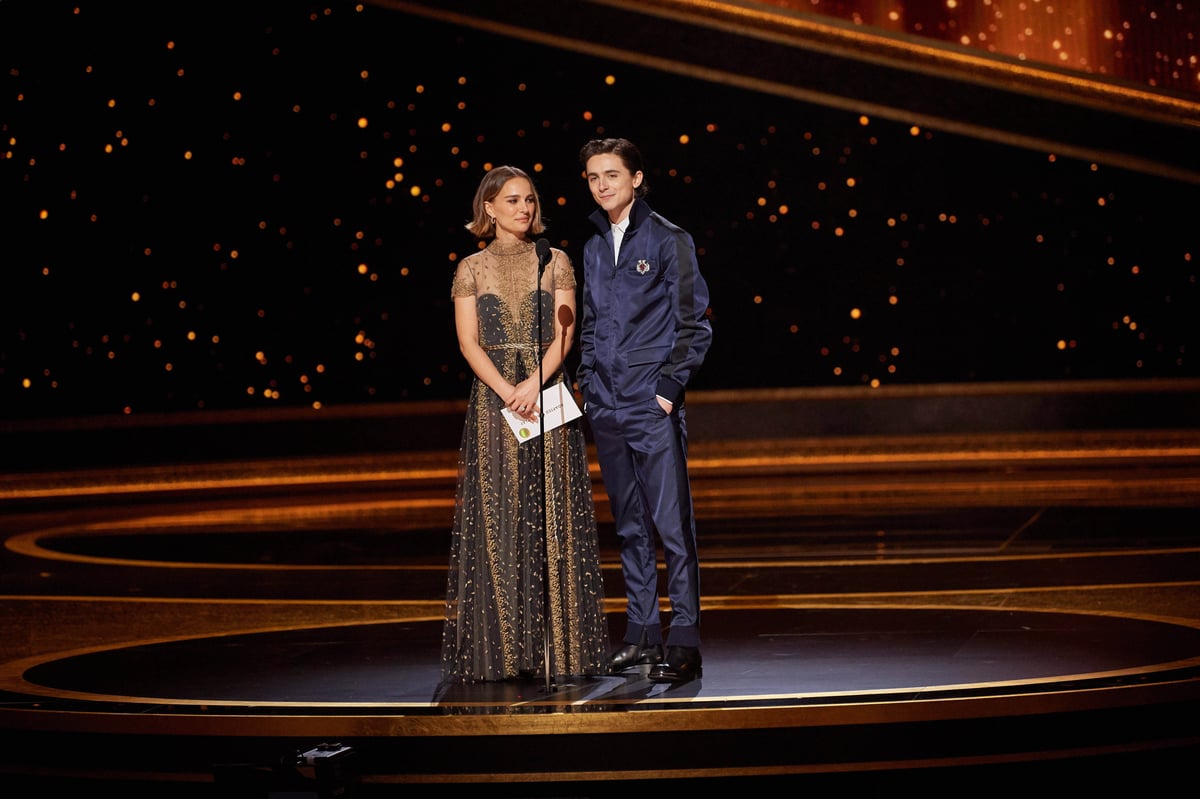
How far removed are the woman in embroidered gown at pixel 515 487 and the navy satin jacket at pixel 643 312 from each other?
0.08 metres

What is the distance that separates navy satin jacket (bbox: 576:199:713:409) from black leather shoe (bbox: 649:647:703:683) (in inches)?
21.3

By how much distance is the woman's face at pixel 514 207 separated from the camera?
346cm

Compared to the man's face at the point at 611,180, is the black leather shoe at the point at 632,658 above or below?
below

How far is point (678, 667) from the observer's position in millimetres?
3375

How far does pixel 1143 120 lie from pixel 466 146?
4092 mm

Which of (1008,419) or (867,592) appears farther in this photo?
(1008,419)

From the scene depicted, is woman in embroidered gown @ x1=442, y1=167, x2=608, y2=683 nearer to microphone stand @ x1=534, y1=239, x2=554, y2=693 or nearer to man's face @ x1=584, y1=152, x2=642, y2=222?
microphone stand @ x1=534, y1=239, x2=554, y2=693

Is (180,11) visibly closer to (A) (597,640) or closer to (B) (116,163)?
(B) (116,163)

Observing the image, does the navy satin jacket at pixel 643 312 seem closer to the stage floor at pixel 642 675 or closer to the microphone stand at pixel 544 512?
the microphone stand at pixel 544 512

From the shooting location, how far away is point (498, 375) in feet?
11.4

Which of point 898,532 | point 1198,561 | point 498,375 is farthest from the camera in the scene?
point 898,532

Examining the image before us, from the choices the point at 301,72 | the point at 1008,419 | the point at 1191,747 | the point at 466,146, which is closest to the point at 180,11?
the point at 301,72

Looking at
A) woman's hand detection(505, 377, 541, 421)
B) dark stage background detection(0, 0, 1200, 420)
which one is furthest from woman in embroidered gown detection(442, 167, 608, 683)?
dark stage background detection(0, 0, 1200, 420)

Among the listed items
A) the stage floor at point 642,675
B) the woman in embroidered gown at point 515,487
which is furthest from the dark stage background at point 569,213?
the woman in embroidered gown at point 515,487
